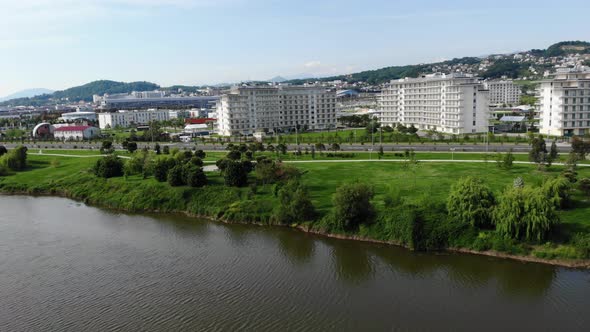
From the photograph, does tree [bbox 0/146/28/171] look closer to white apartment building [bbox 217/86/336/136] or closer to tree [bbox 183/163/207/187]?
tree [bbox 183/163/207/187]

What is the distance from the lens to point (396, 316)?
15023 mm

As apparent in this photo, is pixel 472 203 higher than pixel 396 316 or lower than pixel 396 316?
higher

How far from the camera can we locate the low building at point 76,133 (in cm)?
6994

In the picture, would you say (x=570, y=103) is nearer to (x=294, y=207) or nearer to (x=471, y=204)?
(x=471, y=204)

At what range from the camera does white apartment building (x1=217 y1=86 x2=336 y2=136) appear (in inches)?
2473

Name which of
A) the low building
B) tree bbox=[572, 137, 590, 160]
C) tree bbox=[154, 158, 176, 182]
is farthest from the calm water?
the low building

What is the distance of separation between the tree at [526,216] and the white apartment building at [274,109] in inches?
1812

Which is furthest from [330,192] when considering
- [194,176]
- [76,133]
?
[76,133]

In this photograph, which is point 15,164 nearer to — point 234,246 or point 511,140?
point 234,246

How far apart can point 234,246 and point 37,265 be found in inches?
329

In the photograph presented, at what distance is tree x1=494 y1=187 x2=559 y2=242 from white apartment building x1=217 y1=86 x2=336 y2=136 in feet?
151

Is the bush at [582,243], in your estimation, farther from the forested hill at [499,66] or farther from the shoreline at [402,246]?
the forested hill at [499,66]

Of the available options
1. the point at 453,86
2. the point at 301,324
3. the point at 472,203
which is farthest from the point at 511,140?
the point at 301,324

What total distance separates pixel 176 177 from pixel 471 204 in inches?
703
